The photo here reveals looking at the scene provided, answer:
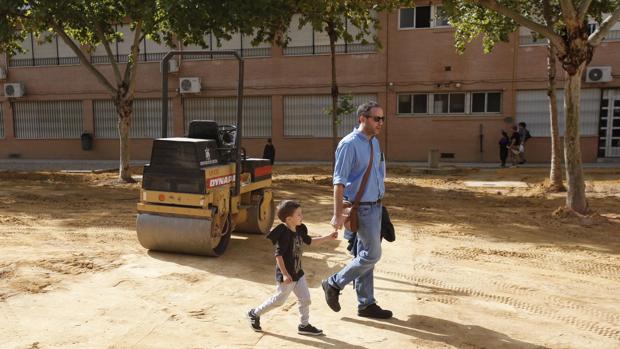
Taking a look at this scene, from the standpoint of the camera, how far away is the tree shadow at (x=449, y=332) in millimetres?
4500

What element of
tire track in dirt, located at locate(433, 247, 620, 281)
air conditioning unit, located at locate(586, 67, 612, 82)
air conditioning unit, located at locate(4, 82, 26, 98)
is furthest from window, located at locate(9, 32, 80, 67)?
tire track in dirt, located at locate(433, 247, 620, 281)

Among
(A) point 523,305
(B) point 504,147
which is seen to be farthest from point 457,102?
(A) point 523,305

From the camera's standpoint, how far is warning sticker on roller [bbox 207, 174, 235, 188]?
675cm

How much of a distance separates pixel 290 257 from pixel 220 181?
275cm

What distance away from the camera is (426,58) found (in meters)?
21.8

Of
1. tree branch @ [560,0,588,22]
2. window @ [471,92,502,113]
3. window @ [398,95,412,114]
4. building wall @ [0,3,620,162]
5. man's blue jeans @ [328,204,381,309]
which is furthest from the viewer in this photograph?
window @ [398,95,412,114]

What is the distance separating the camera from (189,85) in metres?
24.0

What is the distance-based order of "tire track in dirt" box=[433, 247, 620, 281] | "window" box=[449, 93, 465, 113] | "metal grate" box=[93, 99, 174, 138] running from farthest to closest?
"metal grate" box=[93, 99, 174, 138] → "window" box=[449, 93, 465, 113] → "tire track in dirt" box=[433, 247, 620, 281]

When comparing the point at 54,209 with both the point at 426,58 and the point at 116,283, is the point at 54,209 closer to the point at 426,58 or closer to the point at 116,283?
the point at 116,283

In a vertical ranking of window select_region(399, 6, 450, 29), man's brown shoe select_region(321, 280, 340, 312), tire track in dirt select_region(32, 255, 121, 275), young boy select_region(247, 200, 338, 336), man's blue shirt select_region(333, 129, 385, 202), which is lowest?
tire track in dirt select_region(32, 255, 121, 275)

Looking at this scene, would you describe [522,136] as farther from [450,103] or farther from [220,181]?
[220,181]

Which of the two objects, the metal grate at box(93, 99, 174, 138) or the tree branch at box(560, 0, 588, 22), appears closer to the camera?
the tree branch at box(560, 0, 588, 22)

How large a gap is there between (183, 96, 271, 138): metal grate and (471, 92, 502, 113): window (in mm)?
8684

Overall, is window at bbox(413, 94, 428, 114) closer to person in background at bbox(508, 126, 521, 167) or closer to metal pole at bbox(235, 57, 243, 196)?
person in background at bbox(508, 126, 521, 167)
